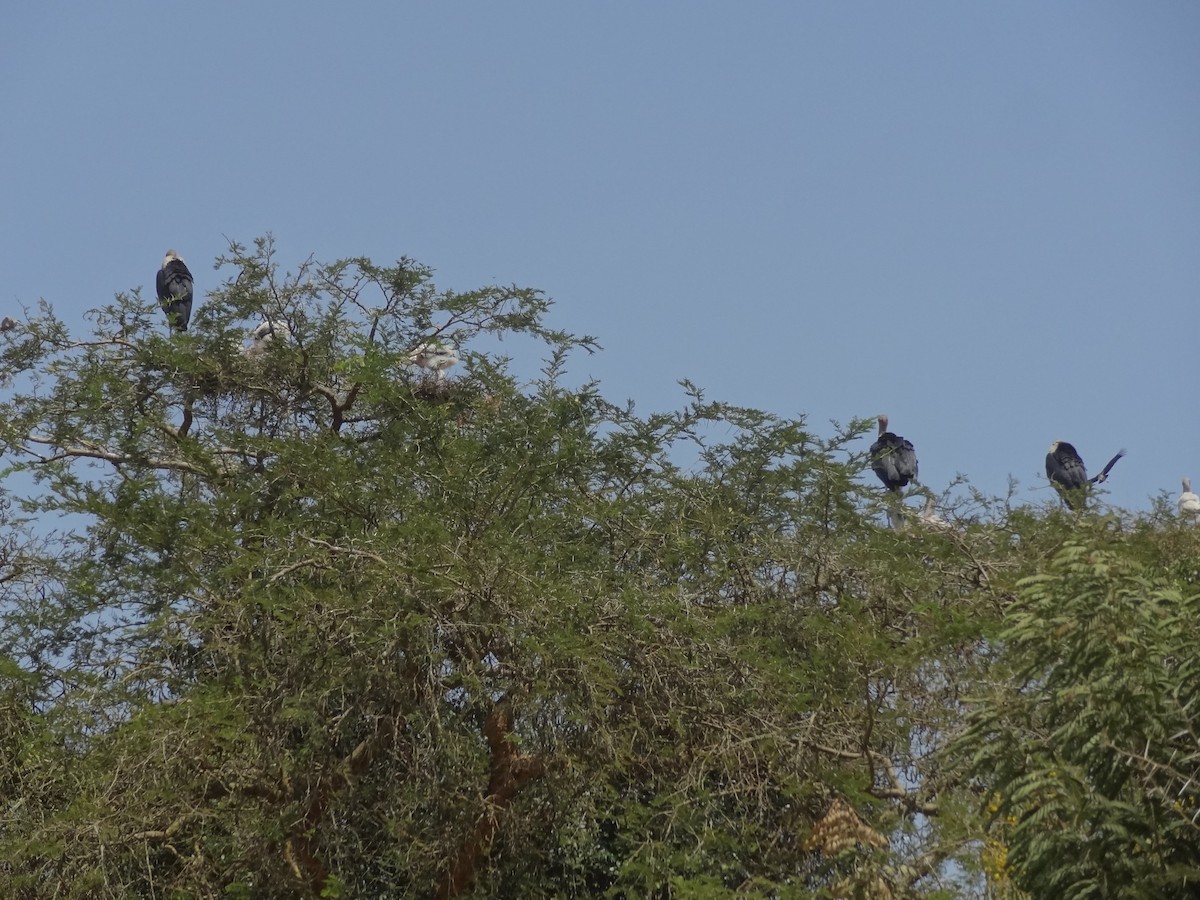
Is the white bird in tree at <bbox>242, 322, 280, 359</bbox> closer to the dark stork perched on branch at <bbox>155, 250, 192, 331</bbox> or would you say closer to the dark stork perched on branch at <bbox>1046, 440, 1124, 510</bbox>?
the dark stork perched on branch at <bbox>155, 250, 192, 331</bbox>

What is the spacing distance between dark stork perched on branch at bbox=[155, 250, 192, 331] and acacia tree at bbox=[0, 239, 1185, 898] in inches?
132

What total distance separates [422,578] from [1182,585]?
10.6 feet

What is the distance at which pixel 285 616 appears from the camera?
725 centimetres

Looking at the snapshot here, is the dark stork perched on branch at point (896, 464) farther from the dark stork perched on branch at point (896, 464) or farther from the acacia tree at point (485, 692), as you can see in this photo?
the acacia tree at point (485, 692)

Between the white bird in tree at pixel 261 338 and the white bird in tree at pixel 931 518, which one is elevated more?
the white bird in tree at pixel 261 338

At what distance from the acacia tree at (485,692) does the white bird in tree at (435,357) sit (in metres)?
1.87

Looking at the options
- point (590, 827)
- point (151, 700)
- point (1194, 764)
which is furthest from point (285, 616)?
point (1194, 764)

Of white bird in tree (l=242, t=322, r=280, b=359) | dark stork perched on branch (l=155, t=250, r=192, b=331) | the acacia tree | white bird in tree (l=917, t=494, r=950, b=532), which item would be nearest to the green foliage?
the acacia tree

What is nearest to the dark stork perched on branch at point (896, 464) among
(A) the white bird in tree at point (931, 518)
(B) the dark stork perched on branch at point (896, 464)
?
(B) the dark stork perched on branch at point (896, 464)

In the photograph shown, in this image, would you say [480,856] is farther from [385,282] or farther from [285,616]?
[385,282]

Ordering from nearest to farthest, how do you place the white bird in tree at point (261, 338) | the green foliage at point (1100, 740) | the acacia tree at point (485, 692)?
1. the green foliage at point (1100, 740)
2. the acacia tree at point (485, 692)
3. the white bird in tree at point (261, 338)

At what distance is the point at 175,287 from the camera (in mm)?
13016

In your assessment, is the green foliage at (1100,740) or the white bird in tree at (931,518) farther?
the white bird in tree at (931,518)

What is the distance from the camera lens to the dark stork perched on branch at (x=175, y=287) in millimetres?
12570
